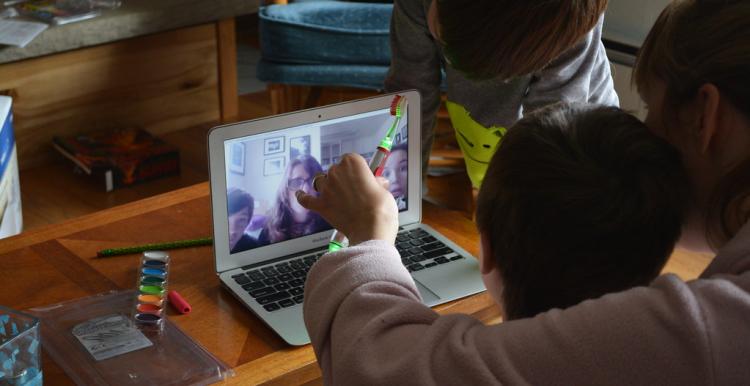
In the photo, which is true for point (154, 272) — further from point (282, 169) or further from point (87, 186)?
point (87, 186)

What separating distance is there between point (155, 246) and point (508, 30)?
1.95ft

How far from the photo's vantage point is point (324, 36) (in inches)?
104

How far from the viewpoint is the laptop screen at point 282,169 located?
129 centimetres

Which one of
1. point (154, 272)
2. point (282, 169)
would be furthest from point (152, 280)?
point (282, 169)

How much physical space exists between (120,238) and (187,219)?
0.11 m

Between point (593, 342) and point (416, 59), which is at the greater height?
point (593, 342)

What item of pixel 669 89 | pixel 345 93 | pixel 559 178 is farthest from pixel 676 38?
pixel 345 93

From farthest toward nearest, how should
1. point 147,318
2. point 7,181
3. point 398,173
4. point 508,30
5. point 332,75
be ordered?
point 332,75, point 7,181, point 398,173, point 147,318, point 508,30

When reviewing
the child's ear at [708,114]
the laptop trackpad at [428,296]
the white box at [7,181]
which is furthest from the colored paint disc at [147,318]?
the white box at [7,181]

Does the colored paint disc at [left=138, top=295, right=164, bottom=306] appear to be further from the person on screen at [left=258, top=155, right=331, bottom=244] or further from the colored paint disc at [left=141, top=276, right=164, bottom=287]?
the person on screen at [left=258, top=155, right=331, bottom=244]

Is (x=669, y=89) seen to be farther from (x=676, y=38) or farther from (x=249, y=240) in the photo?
(x=249, y=240)

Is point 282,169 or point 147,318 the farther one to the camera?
point 282,169

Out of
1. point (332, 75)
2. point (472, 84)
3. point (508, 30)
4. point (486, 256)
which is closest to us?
point (486, 256)

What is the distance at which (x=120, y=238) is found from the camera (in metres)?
1.39
